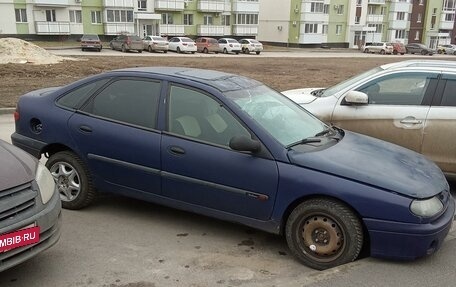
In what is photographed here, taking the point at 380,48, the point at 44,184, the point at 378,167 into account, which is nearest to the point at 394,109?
the point at 378,167

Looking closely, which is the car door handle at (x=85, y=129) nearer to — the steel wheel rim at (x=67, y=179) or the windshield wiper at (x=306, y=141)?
the steel wheel rim at (x=67, y=179)

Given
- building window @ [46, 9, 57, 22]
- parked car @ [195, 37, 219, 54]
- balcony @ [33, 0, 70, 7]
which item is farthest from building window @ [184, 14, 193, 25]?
building window @ [46, 9, 57, 22]

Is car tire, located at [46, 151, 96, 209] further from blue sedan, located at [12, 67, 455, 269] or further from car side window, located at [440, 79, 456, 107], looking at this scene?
car side window, located at [440, 79, 456, 107]

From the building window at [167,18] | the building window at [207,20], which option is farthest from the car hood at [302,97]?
the building window at [207,20]

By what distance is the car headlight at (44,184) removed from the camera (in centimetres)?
339

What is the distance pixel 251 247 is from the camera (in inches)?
168

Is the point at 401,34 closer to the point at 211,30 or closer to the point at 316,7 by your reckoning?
the point at 316,7

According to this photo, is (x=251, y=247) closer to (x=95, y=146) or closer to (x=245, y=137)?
(x=245, y=137)

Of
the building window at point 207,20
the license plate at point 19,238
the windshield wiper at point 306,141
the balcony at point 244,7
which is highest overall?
the balcony at point 244,7

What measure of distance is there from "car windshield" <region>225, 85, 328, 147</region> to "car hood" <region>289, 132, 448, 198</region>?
0.25 meters

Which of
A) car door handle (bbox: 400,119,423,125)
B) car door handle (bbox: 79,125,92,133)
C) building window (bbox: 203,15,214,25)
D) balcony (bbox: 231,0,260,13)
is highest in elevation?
balcony (bbox: 231,0,260,13)

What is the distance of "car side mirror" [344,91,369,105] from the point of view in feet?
19.3

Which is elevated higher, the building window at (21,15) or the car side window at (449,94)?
the car side window at (449,94)

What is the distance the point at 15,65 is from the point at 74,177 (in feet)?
54.4
